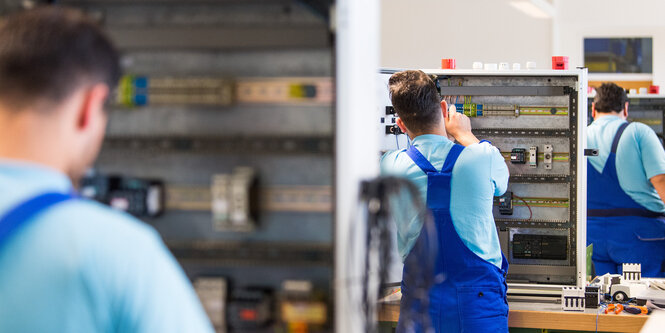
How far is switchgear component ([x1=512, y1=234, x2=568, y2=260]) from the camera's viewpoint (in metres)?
3.74

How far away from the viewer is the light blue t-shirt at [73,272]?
1066 mm

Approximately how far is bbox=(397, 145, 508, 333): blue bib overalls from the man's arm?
7.25 ft

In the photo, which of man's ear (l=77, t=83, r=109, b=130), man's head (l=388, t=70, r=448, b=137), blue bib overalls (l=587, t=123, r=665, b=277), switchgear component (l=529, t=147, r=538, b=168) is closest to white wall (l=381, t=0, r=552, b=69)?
blue bib overalls (l=587, t=123, r=665, b=277)

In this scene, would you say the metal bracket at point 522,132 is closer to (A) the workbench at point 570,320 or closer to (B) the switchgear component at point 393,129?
(B) the switchgear component at point 393,129

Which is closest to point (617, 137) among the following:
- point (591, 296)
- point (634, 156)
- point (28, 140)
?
point (634, 156)

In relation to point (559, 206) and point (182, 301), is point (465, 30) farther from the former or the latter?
point (182, 301)

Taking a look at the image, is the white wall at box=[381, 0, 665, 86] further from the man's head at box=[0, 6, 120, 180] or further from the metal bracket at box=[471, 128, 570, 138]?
the man's head at box=[0, 6, 120, 180]

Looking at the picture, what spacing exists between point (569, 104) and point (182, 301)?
3.02 meters

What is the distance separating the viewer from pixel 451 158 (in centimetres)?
332

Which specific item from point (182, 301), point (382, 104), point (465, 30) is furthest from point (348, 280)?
point (465, 30)

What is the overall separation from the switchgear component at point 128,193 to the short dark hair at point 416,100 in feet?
5.82

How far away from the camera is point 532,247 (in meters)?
3.79

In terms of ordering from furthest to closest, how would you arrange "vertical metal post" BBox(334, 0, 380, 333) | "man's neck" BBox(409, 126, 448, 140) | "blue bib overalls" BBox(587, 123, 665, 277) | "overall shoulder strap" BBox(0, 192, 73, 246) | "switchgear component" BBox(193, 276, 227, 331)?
"blue bib overalls" BBox(587, 123, 665, 277) < "man's neck" BBox(409, 126, 448, 140) < "switchgear component" BBox(193, 276, 227, 331) < "vertical metal post" BBox(334, 0, 380, 333) < "overall shoulder strap" BBox(0, 192, 73, 246)

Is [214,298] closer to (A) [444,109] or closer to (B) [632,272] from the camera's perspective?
(A) [444,109]
